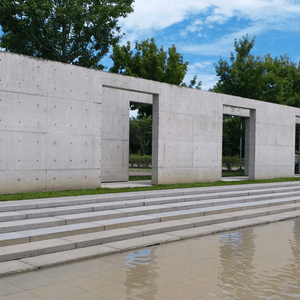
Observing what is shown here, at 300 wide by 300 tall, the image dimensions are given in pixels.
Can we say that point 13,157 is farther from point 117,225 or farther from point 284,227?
point 284,227

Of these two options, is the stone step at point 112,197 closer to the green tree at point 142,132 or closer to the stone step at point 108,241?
the stone step at point 108,241

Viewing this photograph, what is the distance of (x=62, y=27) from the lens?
30.1 metres

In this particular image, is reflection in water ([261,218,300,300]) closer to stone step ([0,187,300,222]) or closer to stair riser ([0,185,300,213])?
stone step ([0,187,300,222])

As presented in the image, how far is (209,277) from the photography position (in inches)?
207

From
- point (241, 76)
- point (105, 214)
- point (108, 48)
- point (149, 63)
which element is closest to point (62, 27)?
point (108, 48)

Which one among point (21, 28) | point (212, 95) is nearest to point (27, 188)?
point (212, 95)

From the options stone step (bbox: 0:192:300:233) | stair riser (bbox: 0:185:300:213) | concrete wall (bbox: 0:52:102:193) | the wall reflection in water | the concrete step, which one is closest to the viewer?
the wall reflection in water

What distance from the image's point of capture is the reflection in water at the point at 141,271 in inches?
182

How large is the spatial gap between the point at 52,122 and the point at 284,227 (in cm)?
793

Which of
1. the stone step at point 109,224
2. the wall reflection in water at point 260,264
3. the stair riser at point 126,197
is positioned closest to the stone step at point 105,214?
the stone step at point 109,224

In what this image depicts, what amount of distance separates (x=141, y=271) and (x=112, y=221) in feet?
10.2

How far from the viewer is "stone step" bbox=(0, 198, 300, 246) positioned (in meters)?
6.79

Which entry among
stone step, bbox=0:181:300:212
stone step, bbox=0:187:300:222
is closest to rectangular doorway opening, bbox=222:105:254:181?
stone step, bbox=0:181:300:212

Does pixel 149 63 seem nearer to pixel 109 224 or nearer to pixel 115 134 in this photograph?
pixel 115 134
